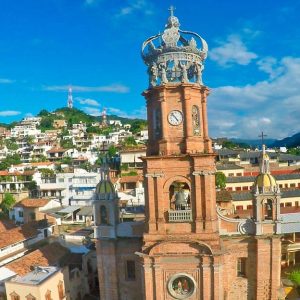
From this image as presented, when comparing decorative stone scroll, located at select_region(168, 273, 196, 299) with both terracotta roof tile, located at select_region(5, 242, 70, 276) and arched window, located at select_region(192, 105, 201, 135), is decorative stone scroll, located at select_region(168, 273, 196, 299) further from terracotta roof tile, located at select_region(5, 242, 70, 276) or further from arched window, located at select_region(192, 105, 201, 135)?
terracotta roof tile, located at select_region(5, 242, 70, 276)

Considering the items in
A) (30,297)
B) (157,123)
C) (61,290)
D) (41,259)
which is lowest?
(61,290)

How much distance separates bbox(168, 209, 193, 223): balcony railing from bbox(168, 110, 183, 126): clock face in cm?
583

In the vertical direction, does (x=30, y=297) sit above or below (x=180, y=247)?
below

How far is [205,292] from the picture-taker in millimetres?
23984

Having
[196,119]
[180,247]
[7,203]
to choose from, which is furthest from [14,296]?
[7,203]

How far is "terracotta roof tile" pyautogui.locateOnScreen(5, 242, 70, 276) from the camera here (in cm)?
3000

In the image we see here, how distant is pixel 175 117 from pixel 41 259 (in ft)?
59.9

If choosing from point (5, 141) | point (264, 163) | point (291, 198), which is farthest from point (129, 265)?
point (5, 141)

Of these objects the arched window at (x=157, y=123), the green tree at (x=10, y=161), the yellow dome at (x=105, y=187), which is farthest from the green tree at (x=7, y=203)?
the arched window at (x=157, y=123)

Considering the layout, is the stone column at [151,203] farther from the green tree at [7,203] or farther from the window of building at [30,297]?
the green tree at [7,203]

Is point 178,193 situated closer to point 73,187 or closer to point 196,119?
point 196,119

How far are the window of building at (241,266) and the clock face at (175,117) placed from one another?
1081 cm

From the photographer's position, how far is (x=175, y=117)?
23906mm

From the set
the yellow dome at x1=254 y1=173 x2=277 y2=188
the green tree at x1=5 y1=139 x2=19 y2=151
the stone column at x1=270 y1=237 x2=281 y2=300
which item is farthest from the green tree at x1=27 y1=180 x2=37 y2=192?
the green tree at x1=5 y1=139 x2=19 y2=151
